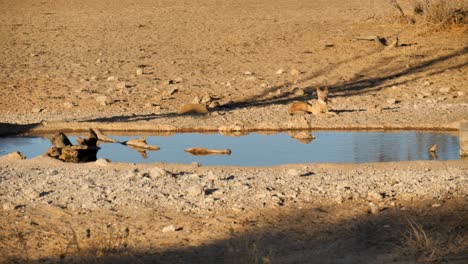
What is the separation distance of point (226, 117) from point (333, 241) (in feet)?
20.2

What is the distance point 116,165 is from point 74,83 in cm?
659

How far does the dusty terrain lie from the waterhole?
0.46 meters

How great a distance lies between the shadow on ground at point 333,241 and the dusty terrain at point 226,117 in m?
0.02

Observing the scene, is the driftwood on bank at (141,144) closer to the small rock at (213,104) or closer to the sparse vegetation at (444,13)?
the small rock at (213,104)

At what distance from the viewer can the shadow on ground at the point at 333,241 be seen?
648cm

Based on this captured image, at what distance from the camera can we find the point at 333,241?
6918 mm

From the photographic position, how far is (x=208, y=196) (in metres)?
8.11

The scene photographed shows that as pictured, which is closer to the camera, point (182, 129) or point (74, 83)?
point (182, 129)

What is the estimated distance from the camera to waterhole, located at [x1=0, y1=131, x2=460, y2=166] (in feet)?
33.8

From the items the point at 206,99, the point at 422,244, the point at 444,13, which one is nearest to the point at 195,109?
the point at 206,99

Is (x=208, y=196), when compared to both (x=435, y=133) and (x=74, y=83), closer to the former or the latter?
(x=435, y=133)

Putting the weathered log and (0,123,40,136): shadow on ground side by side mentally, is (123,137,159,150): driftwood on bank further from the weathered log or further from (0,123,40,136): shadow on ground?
(0,123,40,136): shadow on ground

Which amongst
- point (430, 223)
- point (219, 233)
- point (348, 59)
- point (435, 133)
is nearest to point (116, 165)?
point (219, 233)

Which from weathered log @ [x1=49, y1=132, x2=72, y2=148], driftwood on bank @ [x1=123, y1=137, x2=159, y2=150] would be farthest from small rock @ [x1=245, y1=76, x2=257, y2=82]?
weathered log @ [x1=49, y1=132, x2=72, y2=148]
